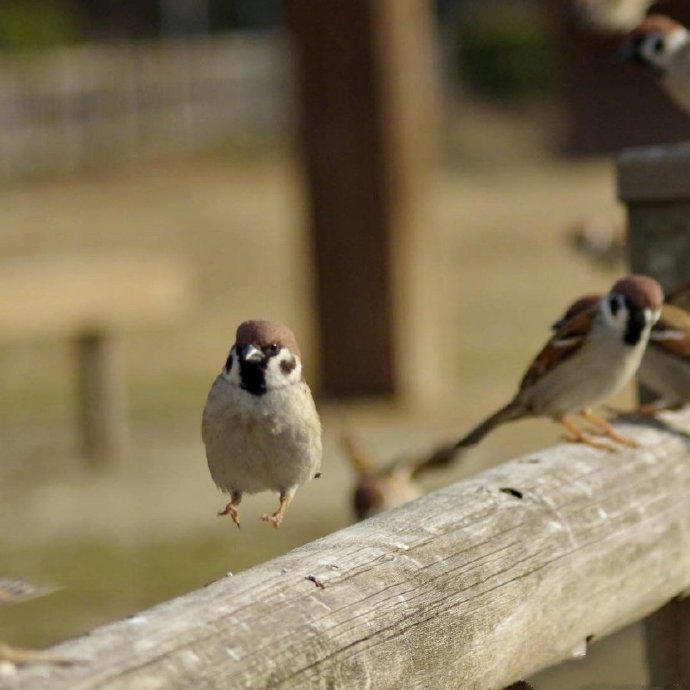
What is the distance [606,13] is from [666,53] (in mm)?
273

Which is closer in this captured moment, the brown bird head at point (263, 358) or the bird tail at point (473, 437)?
the brown bird head at point (263, 358)

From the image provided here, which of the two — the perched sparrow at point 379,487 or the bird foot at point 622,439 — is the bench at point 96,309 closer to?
the perched sparrow at point 379,487

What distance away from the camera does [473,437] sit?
134 inches

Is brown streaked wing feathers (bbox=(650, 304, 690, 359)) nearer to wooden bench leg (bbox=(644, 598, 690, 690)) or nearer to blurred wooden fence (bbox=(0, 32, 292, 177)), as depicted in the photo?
wooden bench leg (bbox=(644, 598, 690, 690))

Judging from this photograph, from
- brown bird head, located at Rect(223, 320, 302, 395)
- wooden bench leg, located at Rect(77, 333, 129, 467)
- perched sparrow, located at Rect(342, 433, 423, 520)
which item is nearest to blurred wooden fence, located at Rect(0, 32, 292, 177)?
wooden bench leg, located at Rect(77, 333, 129, 467)

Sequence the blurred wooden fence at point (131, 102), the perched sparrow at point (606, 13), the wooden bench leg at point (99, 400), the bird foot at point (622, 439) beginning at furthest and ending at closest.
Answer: the blurred wooden fence at point (131, 102)
the wooden bench leg at point (99, 400)
the perched sparrow at point (606, 13)
the bird foot at point (622, 439)

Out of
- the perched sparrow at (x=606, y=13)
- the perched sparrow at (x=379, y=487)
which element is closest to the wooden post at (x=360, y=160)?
the perched sparrow at (x=606, y=13)

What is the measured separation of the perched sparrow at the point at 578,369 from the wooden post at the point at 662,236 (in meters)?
0.15

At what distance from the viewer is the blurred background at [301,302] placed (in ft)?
23.4

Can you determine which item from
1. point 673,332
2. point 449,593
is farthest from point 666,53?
point 449,593

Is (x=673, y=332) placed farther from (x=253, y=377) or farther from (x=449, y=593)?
(x=449, y=593)

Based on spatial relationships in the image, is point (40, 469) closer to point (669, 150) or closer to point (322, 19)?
point (322, 19)

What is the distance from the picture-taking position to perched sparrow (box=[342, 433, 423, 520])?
14.0 feet

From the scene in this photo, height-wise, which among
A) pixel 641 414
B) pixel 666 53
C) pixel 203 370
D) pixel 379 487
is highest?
pixel 666 53
